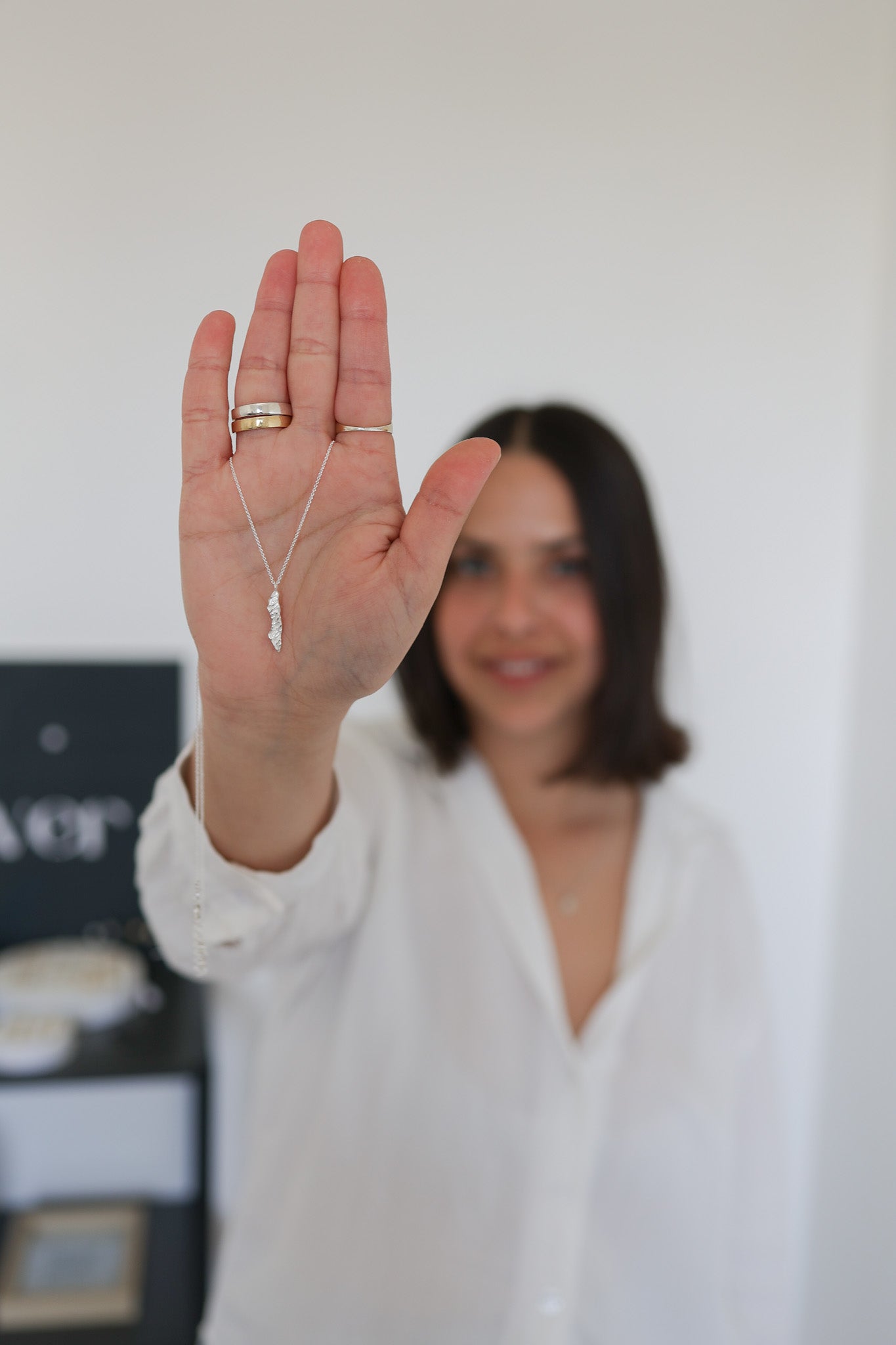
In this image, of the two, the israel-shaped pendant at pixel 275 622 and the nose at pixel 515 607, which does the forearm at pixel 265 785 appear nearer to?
the israel-shaped pendant at pixel 275 622

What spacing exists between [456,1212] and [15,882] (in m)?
0.37

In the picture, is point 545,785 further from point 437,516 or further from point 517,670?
point 437,516

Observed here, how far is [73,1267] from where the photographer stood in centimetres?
81

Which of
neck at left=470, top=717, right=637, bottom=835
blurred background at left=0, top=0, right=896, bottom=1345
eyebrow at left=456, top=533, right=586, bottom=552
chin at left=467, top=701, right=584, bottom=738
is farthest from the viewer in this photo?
neck at left=470, top=717, right=637, bottom=835

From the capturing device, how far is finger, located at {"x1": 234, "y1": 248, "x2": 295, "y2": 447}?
35 cm

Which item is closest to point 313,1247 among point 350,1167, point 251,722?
point 350,1167

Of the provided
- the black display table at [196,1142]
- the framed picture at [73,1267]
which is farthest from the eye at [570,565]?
the framed picture at [73,1267]

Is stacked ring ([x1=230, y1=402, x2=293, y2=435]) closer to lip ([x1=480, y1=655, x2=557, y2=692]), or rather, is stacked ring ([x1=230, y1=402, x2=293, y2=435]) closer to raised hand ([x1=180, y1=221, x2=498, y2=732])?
raised hand ([x1=180, y1=221, x2=498, y2=732])

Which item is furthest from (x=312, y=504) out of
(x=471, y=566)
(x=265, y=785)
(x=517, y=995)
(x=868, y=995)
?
(x=868, y=995)

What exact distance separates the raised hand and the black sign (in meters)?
0.18

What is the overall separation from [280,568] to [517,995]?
1.52 feet

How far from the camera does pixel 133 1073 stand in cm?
71

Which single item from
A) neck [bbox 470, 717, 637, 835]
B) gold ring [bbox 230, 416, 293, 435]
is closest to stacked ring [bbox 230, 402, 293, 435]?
gold ring [bbox 230, 416, 293, 435]

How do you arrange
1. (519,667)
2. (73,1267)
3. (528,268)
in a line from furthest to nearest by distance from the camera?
(73,1267), (519,667), (528,268)
